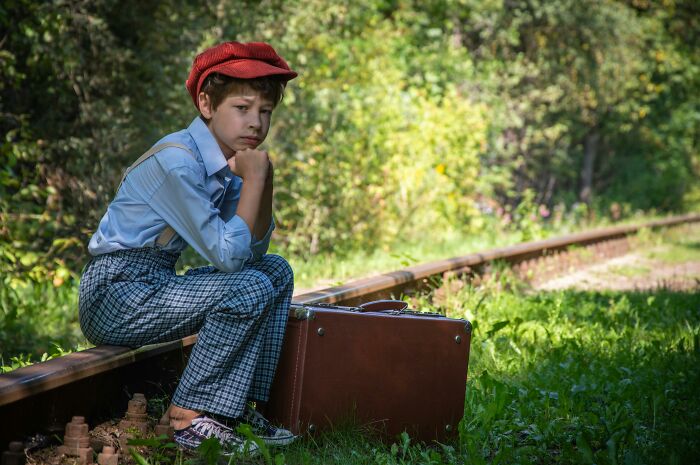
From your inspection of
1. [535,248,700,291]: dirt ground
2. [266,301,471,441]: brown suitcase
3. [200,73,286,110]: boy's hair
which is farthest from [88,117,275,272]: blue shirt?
[535,248,700,291]: dirt ground

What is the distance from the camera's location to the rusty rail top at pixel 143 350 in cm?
287

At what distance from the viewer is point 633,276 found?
10180 mm

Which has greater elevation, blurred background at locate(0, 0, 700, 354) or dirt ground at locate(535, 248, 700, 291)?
blurred background at locate(0, 0, 700, 354)

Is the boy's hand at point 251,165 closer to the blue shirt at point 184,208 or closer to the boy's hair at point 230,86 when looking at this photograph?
the blue shirt at point 184,208

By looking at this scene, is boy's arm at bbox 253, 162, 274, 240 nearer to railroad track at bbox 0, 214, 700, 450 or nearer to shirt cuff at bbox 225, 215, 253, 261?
shirt cuff at bbox 225, 215, 253, 261

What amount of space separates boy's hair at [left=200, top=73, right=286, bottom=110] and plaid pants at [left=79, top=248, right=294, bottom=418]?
623 millimetres

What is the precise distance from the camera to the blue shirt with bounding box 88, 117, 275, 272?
10.5 feet

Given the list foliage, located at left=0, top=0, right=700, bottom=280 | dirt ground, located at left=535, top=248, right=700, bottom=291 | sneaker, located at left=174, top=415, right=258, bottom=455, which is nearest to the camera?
sneaker, located at left=174, top=415, right=258, bottom=455

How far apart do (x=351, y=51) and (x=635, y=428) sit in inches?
338

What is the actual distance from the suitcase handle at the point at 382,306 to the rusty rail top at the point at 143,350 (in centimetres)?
80

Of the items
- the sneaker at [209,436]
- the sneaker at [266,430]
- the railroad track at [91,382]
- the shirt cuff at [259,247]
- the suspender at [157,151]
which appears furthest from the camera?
the shirt cuff at [259,247]

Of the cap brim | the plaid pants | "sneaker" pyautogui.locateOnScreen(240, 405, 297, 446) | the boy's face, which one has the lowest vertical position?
"sneaker" pyautogui.locateOnScreen(240, 405, 297, 446)

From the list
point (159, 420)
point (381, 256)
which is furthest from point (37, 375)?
point (381, 256)

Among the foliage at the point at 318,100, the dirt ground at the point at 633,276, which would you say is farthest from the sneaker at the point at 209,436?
the dirt ground at the point at 633,276
